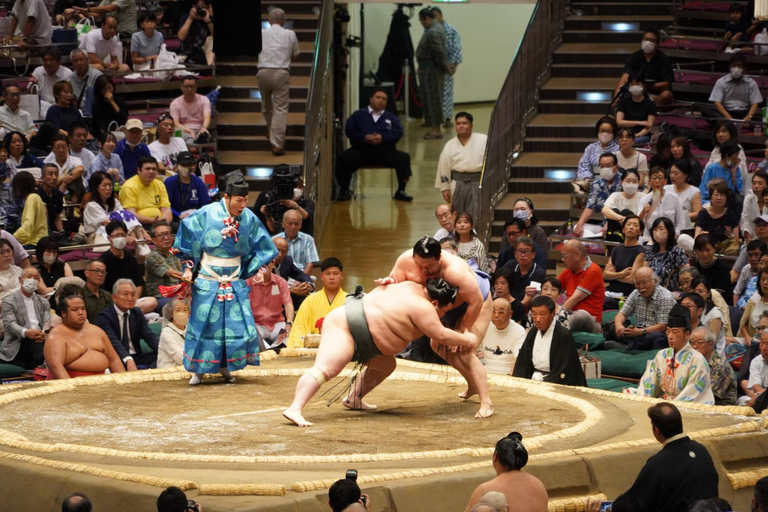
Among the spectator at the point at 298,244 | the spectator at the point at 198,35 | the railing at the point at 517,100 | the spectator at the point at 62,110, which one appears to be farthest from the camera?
the spectator at the point at 198,35

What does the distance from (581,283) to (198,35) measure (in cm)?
438

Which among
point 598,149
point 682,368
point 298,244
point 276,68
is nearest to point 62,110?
point 276,68

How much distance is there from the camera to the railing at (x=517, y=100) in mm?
8719

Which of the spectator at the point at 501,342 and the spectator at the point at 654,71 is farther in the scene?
the spectator at the point at 654,71

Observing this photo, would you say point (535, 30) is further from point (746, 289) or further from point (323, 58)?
point (746, 289)

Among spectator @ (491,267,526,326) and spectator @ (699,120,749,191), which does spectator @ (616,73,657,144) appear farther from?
spectator @ (491,267,526,326)

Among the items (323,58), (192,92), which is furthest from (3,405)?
(323,58)

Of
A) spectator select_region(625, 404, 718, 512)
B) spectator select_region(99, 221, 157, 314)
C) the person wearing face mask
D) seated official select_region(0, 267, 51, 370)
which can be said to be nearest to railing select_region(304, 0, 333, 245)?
spectator select_region(99, 221, 157, 314)

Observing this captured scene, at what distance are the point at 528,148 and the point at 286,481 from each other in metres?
6.23

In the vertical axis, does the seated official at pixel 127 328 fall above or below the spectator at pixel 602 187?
below

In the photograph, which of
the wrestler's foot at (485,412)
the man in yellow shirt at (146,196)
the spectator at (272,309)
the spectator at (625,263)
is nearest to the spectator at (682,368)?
the wrestler's foot at (485,412)

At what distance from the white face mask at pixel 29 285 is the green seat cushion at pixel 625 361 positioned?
279cm

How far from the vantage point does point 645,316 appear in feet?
21.1

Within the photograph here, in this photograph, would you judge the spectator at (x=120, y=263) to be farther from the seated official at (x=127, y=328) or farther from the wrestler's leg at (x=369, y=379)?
the wrestler's leg at (x=369, y=379)
